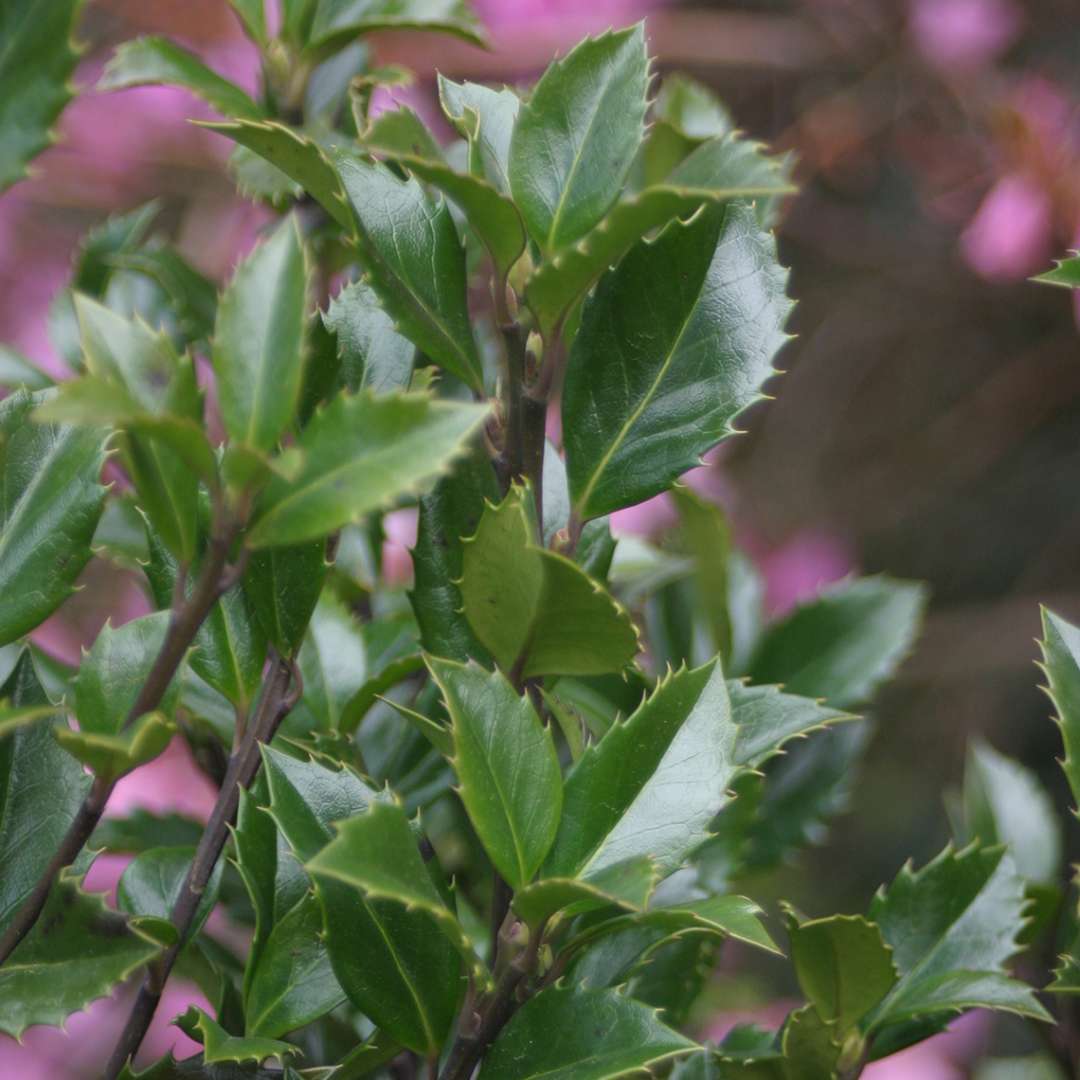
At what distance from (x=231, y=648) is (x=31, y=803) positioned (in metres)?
0.09

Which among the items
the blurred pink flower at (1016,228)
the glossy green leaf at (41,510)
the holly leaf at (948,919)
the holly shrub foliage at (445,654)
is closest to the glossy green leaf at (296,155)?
the holly shrub foliage at (445,654)

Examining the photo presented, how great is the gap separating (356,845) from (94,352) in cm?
15

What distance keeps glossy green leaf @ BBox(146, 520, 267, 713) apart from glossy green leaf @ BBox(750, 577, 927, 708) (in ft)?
1.06

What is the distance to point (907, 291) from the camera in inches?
92.5

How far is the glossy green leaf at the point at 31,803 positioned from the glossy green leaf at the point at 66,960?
23mm

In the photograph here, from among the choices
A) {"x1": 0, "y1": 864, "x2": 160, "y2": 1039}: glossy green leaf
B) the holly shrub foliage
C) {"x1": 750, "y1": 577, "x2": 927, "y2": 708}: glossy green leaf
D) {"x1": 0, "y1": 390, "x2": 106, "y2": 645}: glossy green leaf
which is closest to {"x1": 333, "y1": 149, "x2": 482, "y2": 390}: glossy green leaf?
the holly shrub foliage

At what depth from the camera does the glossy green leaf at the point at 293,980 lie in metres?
0.45

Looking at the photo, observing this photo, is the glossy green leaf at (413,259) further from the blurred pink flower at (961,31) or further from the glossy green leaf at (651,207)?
the blurred pink flower at (961,31)

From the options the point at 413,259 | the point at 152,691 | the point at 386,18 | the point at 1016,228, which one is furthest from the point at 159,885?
the point at 1016,228

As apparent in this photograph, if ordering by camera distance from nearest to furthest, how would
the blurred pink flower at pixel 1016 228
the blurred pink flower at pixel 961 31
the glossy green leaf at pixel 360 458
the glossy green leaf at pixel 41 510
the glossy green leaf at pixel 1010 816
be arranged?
the glossy green leaf at pixel 360 458 < the glossy green leaf at pixel 41 510 < the glossy green leaf at pixel 1010 816 < the blurred pink flower at pixel 1016 228 < the blurred pink flower at pixel 961 31

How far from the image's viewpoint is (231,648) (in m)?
0.49

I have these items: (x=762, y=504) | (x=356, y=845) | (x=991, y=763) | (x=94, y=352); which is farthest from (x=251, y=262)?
(x=762, y=504)

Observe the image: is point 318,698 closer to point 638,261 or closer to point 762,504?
point 638,261

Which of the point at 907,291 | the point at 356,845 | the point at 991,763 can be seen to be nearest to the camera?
the point at 356,845
